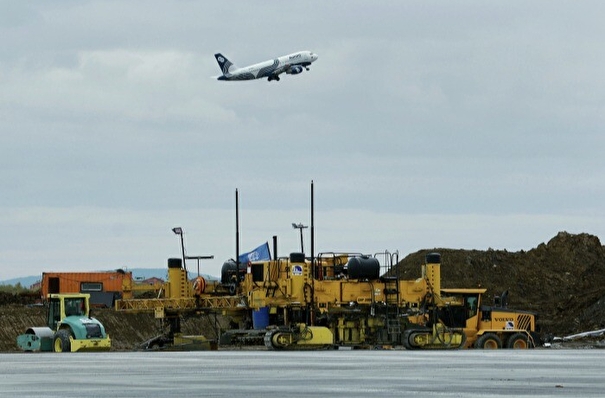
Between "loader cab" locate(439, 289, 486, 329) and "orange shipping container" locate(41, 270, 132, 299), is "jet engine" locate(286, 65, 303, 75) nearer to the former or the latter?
"orange shipping container" locate(41, 270, 132, 299)

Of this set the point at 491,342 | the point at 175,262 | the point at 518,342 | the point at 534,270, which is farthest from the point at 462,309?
the point at 534,270

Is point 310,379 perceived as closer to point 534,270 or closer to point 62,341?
point 62,341

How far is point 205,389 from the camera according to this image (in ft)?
77.8

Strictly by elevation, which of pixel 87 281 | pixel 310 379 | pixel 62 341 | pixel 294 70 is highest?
pixel 294 70

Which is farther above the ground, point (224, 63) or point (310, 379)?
point (224, 63)

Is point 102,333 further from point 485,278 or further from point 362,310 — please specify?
point 485,278

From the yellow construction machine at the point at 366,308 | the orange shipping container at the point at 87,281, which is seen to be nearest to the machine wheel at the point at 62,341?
the yellow construction machine at the point at 366,308

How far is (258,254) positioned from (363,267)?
12702mm

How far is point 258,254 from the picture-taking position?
70875mm

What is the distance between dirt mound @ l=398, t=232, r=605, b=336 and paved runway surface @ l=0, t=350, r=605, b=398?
58.8m

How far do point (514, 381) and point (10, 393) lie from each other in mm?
9070

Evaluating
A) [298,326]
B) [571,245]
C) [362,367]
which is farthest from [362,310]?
[571,245]

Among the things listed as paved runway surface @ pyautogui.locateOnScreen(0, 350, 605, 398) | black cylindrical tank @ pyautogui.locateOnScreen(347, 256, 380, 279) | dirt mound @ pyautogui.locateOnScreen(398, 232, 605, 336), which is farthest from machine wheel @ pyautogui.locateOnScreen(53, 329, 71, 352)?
dirt mound @ pyautogui.locateOnScreen(398, 232, 605, 336)

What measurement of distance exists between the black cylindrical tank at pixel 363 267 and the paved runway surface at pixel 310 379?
2221 centimetres
